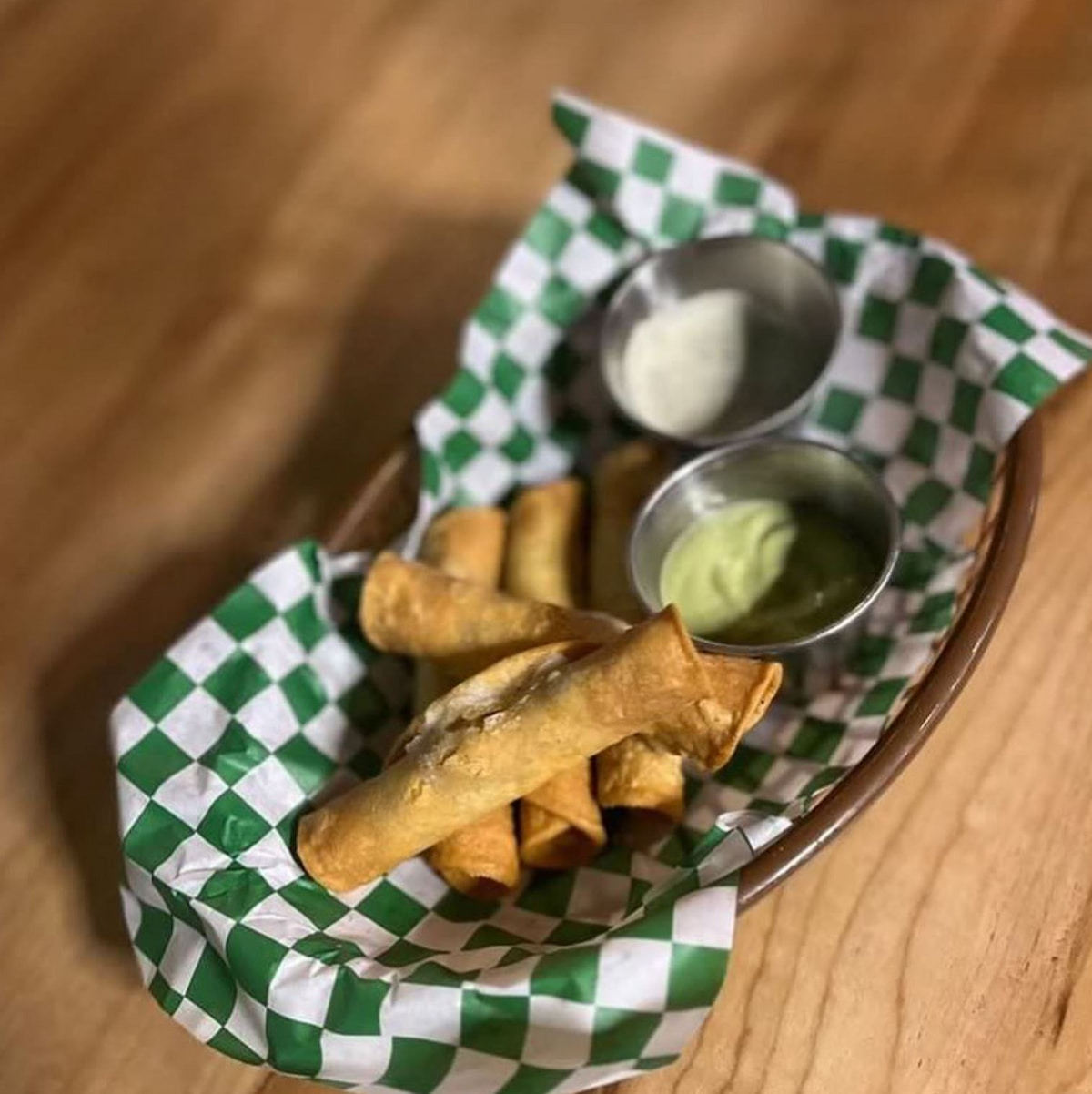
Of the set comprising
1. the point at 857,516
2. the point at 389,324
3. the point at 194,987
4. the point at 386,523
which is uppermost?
the point at 857,516

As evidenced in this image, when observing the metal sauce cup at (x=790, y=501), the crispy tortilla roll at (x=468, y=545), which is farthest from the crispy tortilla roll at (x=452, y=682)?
the metal sauce cup at (x=790, y=501)

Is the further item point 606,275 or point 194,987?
point 606,275

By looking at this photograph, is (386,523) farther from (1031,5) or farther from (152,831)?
(1031,5)

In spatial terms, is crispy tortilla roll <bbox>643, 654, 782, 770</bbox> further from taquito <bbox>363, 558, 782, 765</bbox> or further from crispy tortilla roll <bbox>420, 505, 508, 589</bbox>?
crispy tortilla roll <bbox>420, 505, 508, 589</bbox>

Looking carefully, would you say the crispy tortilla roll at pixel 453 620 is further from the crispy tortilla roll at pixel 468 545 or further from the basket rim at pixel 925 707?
the basket rim at pixel 925 707

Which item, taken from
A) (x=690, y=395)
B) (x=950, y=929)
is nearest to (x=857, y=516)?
(x=690, y=395)

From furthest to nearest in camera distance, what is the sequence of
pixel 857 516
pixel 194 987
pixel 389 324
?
pixel 389 324, pixel 857 516, pixel 194 987
